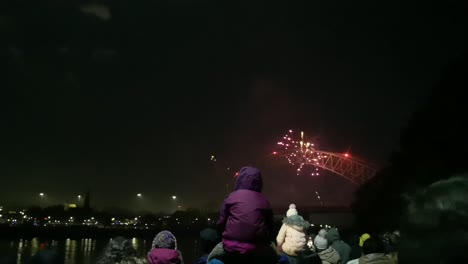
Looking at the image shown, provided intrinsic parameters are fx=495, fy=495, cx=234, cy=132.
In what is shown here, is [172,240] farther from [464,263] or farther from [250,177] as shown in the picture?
[464,263]

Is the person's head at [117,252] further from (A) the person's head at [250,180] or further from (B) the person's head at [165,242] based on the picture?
(A) the person's head at [250,180]

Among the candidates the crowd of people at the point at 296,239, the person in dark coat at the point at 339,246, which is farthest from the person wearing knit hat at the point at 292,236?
the person in dark coat at the point at 339,246

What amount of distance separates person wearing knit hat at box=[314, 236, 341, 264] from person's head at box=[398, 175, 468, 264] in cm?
606

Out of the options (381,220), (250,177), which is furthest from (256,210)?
(381,220)

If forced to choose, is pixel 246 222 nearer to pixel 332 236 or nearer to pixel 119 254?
pixel 119 254

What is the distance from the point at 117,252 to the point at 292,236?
8.68 ft

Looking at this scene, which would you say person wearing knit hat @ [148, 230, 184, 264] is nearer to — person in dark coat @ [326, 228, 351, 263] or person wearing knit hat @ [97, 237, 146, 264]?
person wearing knit hat @ [97, 237, 146, 264]

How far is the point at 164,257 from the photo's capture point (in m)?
6.07

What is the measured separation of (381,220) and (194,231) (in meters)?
80.9

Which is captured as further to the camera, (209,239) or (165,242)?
(165,242)

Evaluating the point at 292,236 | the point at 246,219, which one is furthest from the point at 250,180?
the point at 292,236

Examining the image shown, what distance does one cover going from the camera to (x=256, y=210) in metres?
5.09

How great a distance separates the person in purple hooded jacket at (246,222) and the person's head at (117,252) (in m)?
0.98

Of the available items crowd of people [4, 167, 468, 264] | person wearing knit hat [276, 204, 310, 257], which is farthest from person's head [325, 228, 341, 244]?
person wearing knit hat [276, 204, 310, 257]
